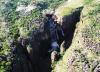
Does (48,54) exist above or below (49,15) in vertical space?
below

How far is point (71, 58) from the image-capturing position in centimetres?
7044

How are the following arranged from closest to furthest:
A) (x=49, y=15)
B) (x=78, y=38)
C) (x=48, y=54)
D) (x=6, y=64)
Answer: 1. (x=6, y=64)
2. (x=78, y=38)
3. (x=48, y=54)
4. (x=49, y=15)

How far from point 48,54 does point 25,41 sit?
6.52 metres

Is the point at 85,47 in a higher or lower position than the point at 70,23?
lower

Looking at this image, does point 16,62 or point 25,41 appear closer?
point 16,62

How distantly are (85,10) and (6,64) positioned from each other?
83.0 feet

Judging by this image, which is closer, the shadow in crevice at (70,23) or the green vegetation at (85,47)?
the green vegetation at (85,47)

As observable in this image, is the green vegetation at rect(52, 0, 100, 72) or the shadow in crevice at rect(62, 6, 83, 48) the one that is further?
the shadow in crevice at rect(62, 6, 83, 48)

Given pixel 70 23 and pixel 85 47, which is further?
pixel 70 23

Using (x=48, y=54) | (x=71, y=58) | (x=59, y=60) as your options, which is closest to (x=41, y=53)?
(x=48, y=54)

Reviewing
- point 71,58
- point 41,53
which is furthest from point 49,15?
point 71,58

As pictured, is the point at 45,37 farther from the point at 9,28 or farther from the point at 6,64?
the point at 6,64

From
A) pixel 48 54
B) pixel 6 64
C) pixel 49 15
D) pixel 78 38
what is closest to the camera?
pixel 6 64

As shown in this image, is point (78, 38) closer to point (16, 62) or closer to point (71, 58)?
point (71, 58)
